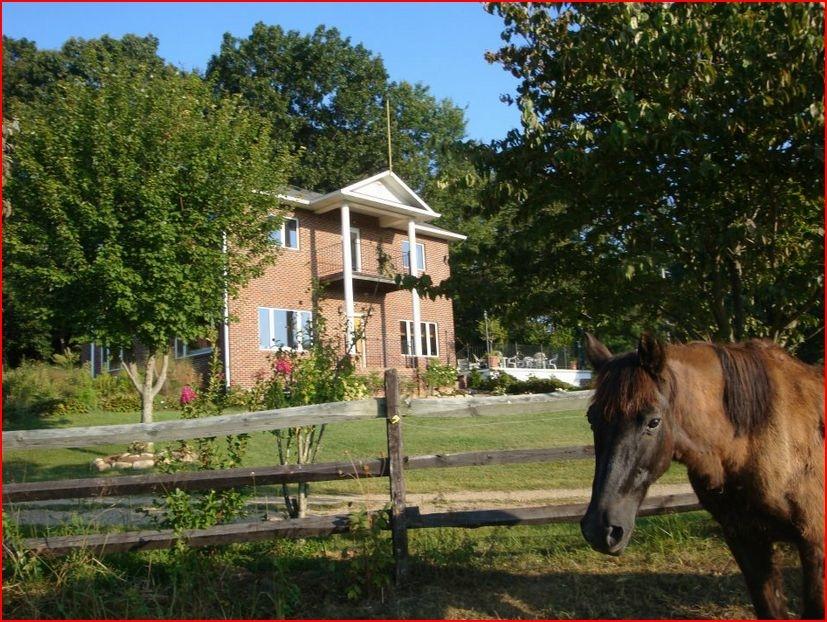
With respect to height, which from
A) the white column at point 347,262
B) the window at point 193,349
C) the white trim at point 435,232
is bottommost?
the window at point 193,349

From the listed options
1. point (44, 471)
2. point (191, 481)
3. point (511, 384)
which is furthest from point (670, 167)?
point (511, 384)

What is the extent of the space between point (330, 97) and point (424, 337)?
23492 mm

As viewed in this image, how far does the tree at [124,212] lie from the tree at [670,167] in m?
9.82

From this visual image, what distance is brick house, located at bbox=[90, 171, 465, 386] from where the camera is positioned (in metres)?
24.4

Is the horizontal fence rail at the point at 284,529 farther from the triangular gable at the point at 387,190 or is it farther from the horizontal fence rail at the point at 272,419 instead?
the triangular gable at the point at 387,190

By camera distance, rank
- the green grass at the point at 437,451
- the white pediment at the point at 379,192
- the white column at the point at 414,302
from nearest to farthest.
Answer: the green grass at the point at 437,451
the white pediment at the point at 379,192
the white column at the point at 414,302

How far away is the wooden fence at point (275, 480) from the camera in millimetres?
5461

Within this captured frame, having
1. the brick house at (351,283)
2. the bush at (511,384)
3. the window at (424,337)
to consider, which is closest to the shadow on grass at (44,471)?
the brick house at (351,283)

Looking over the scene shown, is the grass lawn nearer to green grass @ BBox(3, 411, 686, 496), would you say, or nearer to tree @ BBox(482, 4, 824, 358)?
green grass @ BBox(3, 411, 686, 496)

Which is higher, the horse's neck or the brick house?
the brick house

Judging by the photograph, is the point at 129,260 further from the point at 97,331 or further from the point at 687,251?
the point at 687,251

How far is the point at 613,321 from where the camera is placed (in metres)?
7.12

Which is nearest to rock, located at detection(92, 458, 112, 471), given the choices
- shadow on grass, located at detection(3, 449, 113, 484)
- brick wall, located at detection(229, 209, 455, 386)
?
shadow on grass, located at detection(3, 449, 113, 484)

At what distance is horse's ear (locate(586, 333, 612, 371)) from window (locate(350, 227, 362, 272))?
24.4 meters
